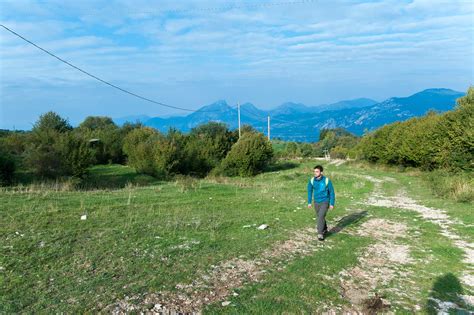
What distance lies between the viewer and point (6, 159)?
24.8 m

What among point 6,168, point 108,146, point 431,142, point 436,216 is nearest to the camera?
point 436,216

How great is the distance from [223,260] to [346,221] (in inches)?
231

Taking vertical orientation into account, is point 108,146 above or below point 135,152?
above

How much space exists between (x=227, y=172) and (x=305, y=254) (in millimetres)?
28823

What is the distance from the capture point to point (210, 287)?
5457mm

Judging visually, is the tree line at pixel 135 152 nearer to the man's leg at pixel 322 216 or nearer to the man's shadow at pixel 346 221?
the man's shadow at pixel 346 221

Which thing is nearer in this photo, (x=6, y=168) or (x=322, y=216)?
(x=322, y=216)

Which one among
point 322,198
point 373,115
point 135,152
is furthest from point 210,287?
point 373,115

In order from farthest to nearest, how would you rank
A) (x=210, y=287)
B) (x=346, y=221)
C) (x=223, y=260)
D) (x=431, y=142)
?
1. (x=431, y=142)
2. (x=346, y=221)
3. (x=223, y=260)
4. (x=210, y=287)

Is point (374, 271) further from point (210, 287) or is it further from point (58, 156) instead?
point (58, 156)

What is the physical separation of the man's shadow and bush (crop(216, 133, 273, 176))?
75.8 feet

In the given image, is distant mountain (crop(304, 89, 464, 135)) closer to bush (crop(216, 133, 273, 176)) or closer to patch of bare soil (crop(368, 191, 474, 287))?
bush (crop(216, 133, 273, 176))

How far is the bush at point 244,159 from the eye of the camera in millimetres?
35469

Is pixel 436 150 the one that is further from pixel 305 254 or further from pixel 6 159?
pixel 6 159
